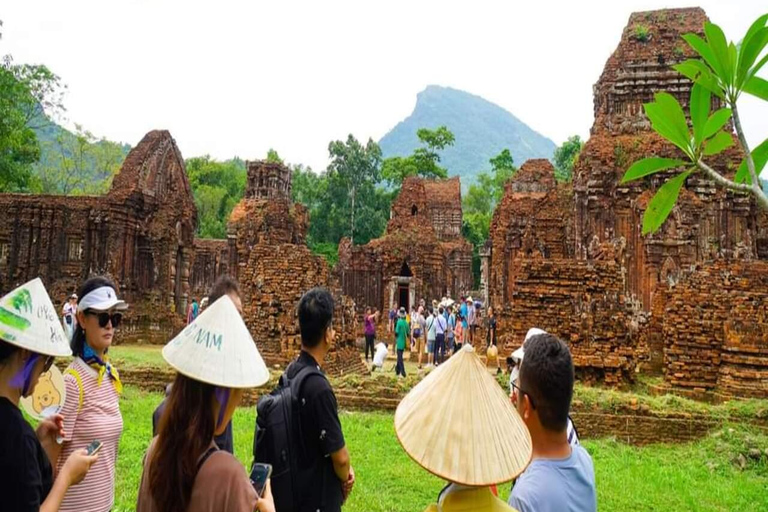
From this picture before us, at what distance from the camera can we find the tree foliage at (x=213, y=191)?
45.4 metres

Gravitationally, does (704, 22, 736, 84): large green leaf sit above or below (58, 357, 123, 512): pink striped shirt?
above

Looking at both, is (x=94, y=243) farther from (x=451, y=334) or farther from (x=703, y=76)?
(x=703, y=76)

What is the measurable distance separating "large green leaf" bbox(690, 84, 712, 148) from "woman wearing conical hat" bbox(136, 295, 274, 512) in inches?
72.0

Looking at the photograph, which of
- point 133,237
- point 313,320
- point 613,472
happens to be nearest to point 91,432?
point 313,320

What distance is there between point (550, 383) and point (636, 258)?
46.9 ft

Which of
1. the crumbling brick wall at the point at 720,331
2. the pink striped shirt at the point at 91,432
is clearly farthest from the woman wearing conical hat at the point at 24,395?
the crumbling brick wall at the point at 720,331

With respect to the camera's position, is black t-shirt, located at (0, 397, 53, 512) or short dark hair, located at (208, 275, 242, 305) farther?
short dark hair, located at (208, 275, 242, 305)

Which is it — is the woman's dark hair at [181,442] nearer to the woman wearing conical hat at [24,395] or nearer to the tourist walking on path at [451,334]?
the woman wearing conical hat at [24,395]

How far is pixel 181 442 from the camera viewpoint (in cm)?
163

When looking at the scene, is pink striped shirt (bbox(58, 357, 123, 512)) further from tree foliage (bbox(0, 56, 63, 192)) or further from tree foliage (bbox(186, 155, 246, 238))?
tree foliage (bbox(186, 155, 246, 238))

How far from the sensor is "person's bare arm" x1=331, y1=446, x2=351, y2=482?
260 centimetres

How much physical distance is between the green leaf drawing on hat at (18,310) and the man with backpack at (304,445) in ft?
3.59

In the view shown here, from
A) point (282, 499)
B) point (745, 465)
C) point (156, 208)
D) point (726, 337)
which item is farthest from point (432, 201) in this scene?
point (282, 499)

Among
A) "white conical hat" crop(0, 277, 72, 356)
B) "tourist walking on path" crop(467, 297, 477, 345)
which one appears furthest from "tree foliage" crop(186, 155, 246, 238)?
"white conical hat" crop(0, 277, 72, 356)
